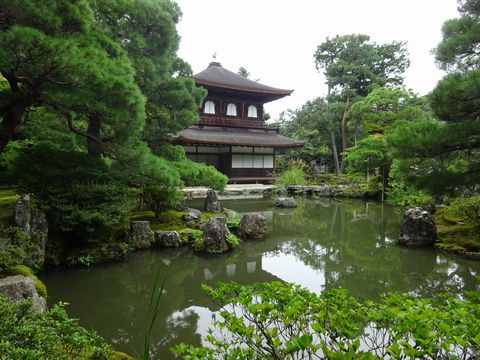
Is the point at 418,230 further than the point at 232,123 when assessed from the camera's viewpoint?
No

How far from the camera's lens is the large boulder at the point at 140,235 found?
6676 mm

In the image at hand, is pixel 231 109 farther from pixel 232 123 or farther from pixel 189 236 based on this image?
pixel 189 236

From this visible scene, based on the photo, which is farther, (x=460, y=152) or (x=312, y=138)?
(x=312, y=138)

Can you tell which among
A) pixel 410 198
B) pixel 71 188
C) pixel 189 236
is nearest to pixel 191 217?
pixel 189 236

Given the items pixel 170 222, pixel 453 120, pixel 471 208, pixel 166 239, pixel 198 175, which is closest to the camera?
pixel 453 120

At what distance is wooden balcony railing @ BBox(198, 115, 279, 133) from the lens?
61.4 feet

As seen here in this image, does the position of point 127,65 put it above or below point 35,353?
above

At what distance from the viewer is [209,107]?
764 inches

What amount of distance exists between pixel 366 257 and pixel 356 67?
20.4 m

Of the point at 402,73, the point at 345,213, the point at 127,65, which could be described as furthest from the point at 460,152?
the point at 402,73

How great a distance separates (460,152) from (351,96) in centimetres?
1977

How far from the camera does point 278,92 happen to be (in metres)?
20.1

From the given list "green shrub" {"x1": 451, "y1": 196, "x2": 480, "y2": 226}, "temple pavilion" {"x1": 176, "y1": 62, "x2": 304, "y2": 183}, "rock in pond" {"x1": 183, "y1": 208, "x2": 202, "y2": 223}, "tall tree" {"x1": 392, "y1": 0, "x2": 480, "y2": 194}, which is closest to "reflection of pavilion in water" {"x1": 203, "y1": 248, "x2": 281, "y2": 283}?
"rock in pond" {"x1": 183, "y1": 208, "x2": 202, "y2": 223}

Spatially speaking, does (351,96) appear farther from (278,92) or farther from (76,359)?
(76,359)
